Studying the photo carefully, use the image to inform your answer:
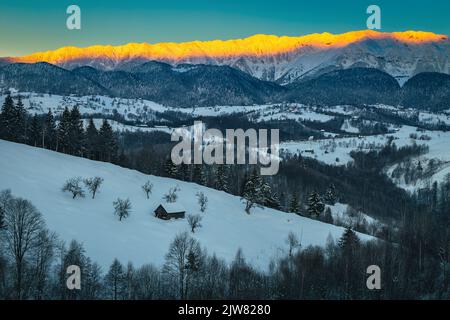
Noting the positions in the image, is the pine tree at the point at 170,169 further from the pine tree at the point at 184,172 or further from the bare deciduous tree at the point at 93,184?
the bare deciduous tree at the point at 93,184

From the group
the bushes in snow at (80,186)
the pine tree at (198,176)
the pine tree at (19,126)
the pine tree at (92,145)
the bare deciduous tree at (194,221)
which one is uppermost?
the pine tree at (19,126)

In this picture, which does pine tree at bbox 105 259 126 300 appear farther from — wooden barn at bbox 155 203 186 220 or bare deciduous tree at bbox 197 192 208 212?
bare deciduous tree at bbox 197 192 208 212

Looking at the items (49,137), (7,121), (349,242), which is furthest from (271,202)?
(7,121)

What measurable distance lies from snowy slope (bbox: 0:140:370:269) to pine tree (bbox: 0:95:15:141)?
7.95 metres

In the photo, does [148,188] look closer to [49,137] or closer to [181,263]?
[49,137]

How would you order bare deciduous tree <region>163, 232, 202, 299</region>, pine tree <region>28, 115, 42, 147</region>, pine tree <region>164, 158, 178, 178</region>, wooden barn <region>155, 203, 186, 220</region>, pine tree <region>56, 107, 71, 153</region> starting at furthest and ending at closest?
1. pine tree <region>164, 158, 178, 178</region>
2. pine tree <region>56, 107, 71, 153</region>
3. pine tree <region>28, 115, 42, 147</region>
4. wooden barn <region>155, 203, 186, 220</region>
5. bare deciduous tree <region>163, 232, 202, 299</region>

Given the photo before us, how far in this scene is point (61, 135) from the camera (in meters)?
84.4

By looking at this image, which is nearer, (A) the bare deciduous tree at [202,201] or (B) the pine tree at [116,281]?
(B) the pine tree at [116,281]

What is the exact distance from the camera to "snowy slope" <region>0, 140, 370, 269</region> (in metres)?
51.2

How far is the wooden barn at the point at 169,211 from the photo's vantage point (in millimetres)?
64250

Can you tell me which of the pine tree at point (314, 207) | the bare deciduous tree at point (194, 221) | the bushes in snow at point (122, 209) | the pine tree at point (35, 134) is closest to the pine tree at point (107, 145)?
the pine tree at point (35, 134)

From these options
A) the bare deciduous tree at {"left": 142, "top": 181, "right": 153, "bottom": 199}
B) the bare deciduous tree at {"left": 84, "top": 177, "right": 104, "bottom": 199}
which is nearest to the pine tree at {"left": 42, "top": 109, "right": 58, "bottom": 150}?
the bare deciduous tree at {"left": 84, "top": 177, "right": 104, "bottom": 199}

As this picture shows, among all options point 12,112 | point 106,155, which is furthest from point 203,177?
point 12,112

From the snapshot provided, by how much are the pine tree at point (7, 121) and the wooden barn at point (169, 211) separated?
3701 cm
